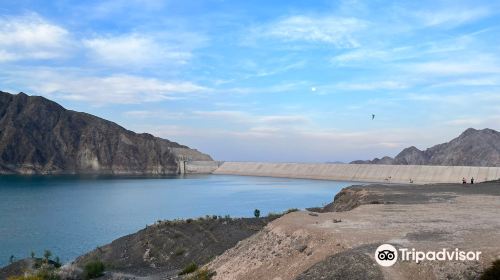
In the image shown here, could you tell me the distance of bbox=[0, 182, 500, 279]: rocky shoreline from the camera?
14000 millimetres

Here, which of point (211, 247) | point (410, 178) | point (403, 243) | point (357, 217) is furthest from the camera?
point (410, 178)

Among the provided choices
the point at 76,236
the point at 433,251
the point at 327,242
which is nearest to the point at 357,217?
the point at 327,242

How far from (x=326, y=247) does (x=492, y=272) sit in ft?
16.5

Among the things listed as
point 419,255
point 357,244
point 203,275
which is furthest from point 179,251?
point 419,255

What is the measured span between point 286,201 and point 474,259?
73618mm

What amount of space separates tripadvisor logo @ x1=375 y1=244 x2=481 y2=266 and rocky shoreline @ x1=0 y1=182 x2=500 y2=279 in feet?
0.62

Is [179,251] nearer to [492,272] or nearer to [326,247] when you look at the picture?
[326,247]

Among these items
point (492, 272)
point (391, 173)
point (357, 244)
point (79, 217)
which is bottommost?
point (79, 217)

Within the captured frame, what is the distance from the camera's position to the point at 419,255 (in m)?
14.2

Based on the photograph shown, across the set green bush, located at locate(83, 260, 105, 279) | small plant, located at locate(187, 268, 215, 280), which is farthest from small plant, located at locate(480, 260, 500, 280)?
green bush, located at locate(83, 260, 105, 279)

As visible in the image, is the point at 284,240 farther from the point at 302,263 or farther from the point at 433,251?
the point at 433,251

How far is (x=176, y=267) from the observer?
29219 millimetres

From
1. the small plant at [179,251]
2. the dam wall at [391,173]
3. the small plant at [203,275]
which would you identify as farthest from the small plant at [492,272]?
the dam wall at [391,173]

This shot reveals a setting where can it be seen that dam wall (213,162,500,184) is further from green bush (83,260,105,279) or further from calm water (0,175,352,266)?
green bush (83,260,105,279)
